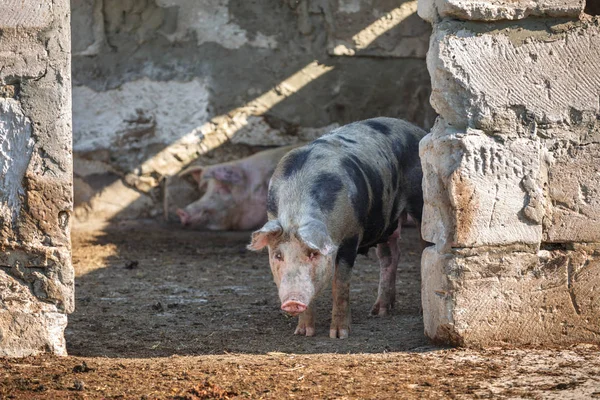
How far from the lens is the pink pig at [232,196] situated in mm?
9766

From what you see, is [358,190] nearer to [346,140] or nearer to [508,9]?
[346,140]

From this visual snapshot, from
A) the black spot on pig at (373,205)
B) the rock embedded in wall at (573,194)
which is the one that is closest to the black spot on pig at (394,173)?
the black spot on pig at (373,205)

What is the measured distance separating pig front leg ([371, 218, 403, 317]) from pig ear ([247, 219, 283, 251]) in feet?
3.84

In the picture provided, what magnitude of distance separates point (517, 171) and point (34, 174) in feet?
7.60

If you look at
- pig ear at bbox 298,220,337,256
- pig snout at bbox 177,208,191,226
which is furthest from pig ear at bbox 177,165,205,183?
pig ear at bbox 298,220,337,256

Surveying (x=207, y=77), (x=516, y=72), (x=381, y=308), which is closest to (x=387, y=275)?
(x=381, y=308)

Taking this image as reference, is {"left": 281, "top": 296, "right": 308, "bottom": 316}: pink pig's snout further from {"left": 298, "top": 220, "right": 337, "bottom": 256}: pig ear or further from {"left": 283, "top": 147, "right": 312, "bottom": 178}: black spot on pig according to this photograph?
{"left": 283, "top": 147, "right": 312, "bottom": 178}: black spot on pig

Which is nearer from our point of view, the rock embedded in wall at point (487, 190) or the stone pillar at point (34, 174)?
the stone pillar at point (34, 174)

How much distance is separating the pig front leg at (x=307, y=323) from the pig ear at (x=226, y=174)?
4.33 metres

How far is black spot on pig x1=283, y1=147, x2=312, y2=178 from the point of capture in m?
5.61

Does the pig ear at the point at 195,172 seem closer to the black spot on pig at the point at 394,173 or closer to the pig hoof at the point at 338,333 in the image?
the black spot on pig at the point at 394,173

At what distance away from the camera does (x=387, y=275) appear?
246 inches

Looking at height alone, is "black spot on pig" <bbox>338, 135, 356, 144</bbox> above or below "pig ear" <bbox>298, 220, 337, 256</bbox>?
above

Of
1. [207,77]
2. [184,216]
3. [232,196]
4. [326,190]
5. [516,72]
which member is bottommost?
[184,216]
